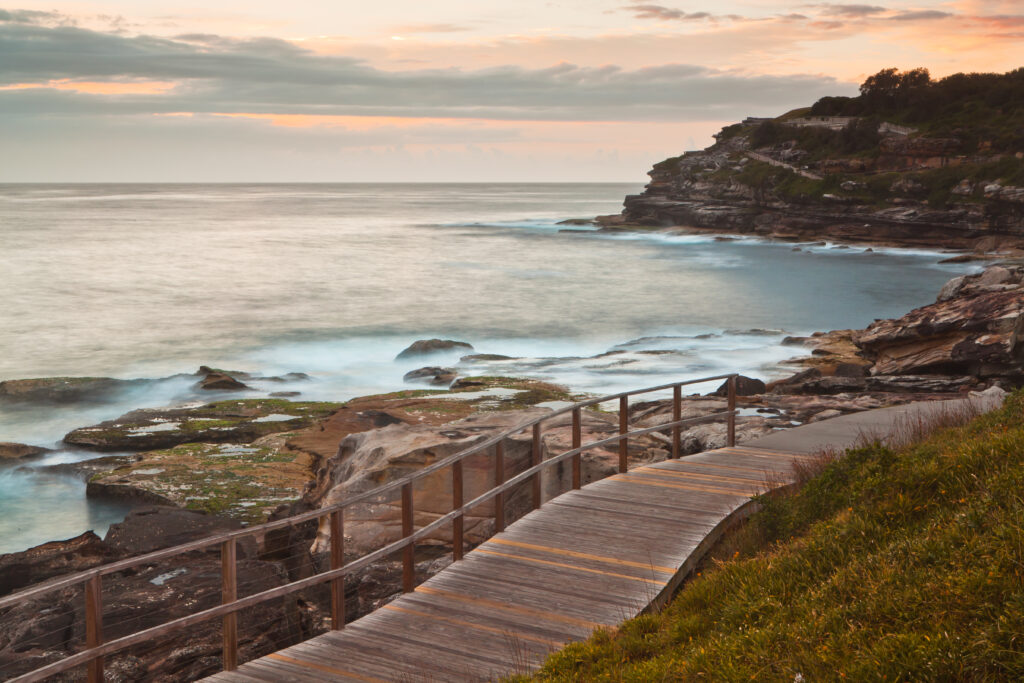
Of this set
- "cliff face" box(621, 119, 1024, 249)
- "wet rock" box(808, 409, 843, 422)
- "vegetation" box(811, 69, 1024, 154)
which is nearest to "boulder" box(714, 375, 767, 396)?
"wet rock" box(808, 409, 843, 422)

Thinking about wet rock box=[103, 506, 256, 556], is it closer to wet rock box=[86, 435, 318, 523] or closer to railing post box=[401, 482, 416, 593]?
wet rock box=[86, 435, 318, 523]

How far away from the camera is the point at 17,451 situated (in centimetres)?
2027

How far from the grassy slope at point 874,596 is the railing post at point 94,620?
9.63 feet

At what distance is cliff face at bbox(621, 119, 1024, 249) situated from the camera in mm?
70750

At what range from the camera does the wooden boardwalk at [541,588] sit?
650 centimetres

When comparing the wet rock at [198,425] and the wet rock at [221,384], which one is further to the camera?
the wet rock at [221,384]

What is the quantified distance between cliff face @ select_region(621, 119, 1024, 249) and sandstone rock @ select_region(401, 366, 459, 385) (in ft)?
175

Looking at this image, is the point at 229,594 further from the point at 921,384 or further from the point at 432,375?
the point at 432,375

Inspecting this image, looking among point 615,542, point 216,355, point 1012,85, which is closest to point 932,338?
point 615,542

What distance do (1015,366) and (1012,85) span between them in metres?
81.1

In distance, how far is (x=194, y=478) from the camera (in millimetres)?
16781

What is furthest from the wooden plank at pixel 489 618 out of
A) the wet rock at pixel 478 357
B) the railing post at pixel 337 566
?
the wet rock at pixel 478 357

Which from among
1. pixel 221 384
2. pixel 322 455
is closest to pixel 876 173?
pixel 221 384

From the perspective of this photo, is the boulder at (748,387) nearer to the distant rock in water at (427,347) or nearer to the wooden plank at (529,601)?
the wooden plank at (529,601)
